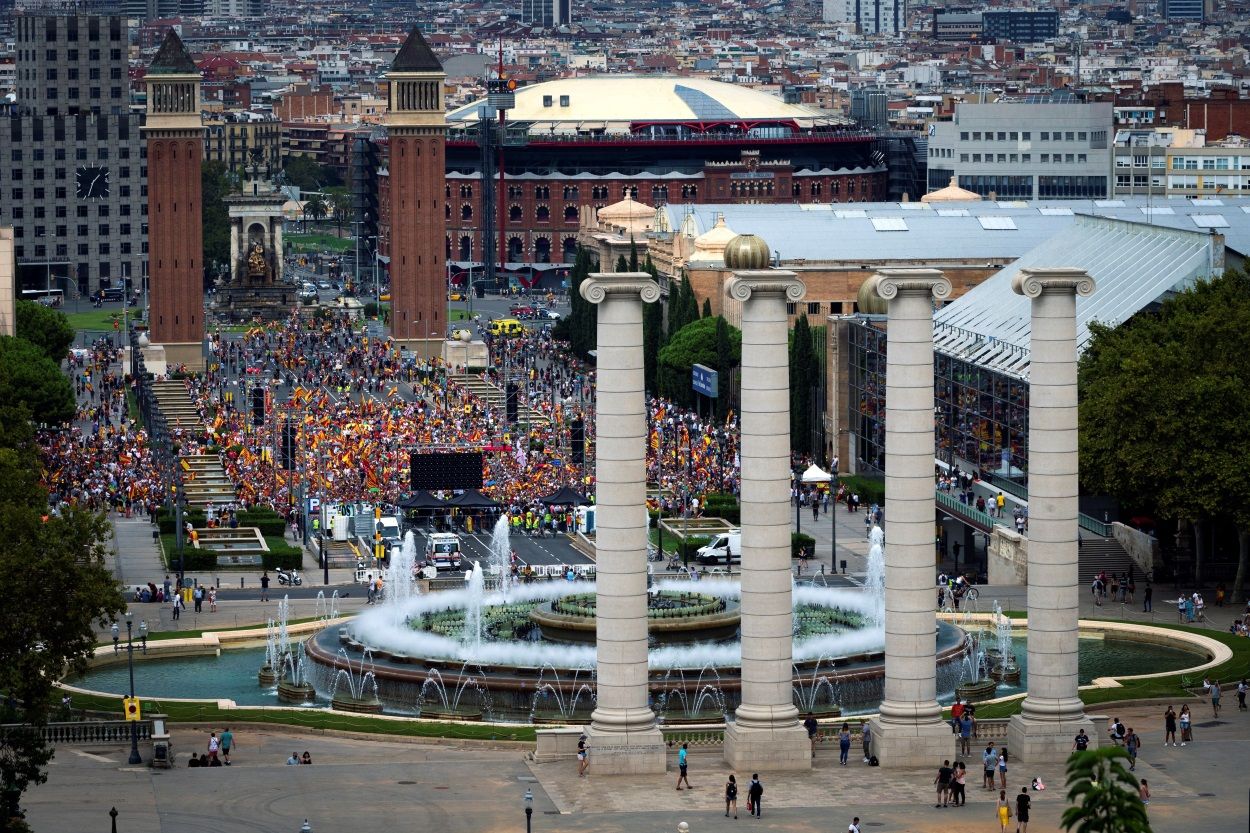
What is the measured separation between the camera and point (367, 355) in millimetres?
196750

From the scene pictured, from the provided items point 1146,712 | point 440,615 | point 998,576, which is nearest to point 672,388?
point 998,576

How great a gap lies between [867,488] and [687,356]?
30.1 metres

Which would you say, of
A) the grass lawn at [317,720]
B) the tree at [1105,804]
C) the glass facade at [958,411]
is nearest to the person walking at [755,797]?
the grass lawn at [317,720]

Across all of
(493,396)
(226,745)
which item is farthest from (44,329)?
(226,745)

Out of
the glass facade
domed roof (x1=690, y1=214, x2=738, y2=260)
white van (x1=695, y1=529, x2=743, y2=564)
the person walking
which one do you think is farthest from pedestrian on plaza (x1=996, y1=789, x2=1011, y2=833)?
domed roof (x1=690, y1=214, x2=738, y2=260)

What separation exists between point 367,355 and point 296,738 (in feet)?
379

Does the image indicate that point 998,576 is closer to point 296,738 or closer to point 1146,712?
point 1146,712

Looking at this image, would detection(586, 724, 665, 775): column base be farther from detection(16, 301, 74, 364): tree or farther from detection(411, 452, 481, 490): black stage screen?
detection(16, 301, 74, 364): tree

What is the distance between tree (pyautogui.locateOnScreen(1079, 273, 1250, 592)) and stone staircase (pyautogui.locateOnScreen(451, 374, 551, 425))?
182 ft

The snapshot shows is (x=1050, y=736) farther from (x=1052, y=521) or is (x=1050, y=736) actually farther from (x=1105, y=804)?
(x=1105, y=804)

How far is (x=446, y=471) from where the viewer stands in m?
132

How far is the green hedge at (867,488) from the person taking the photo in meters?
134

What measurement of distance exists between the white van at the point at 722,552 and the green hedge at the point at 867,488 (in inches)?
624

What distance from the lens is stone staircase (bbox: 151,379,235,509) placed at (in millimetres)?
138125
